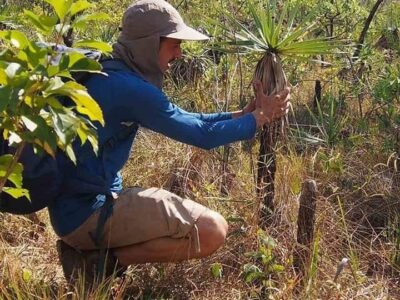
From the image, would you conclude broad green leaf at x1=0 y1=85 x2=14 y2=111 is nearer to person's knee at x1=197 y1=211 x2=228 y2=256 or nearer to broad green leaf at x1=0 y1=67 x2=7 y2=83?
broad green leaf at x1=0 y1=67 x2=7 y2=83

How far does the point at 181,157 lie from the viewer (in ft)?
15.3

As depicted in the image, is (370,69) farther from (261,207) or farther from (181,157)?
(261,207)

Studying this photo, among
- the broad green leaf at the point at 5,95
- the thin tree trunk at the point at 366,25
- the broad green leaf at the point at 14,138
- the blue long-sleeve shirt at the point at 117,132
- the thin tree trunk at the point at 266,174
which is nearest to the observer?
the broad green leaf at the point at 5,95

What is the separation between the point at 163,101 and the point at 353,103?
3257mm

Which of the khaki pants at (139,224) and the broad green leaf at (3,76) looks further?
the khaki pants at (139,224)

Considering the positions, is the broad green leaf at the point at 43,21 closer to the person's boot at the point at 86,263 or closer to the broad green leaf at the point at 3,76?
the broad green leaf at the point at 3,76

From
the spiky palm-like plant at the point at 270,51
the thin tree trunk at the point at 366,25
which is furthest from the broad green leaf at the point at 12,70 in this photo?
the thin tree trunk at the point at 366,25

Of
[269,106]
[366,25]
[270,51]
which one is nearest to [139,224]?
[269,106]

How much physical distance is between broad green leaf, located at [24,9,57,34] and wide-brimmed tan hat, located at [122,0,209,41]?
51.6 inches

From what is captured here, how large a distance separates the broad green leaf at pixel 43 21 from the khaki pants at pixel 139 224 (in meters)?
1.51

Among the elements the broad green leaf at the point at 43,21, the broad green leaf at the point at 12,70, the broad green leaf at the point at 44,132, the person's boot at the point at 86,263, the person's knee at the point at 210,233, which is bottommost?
the person's boot at the point at 86,263

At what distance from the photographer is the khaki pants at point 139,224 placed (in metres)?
3.30

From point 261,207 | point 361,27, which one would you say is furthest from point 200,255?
point 361,27

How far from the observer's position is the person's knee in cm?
334
